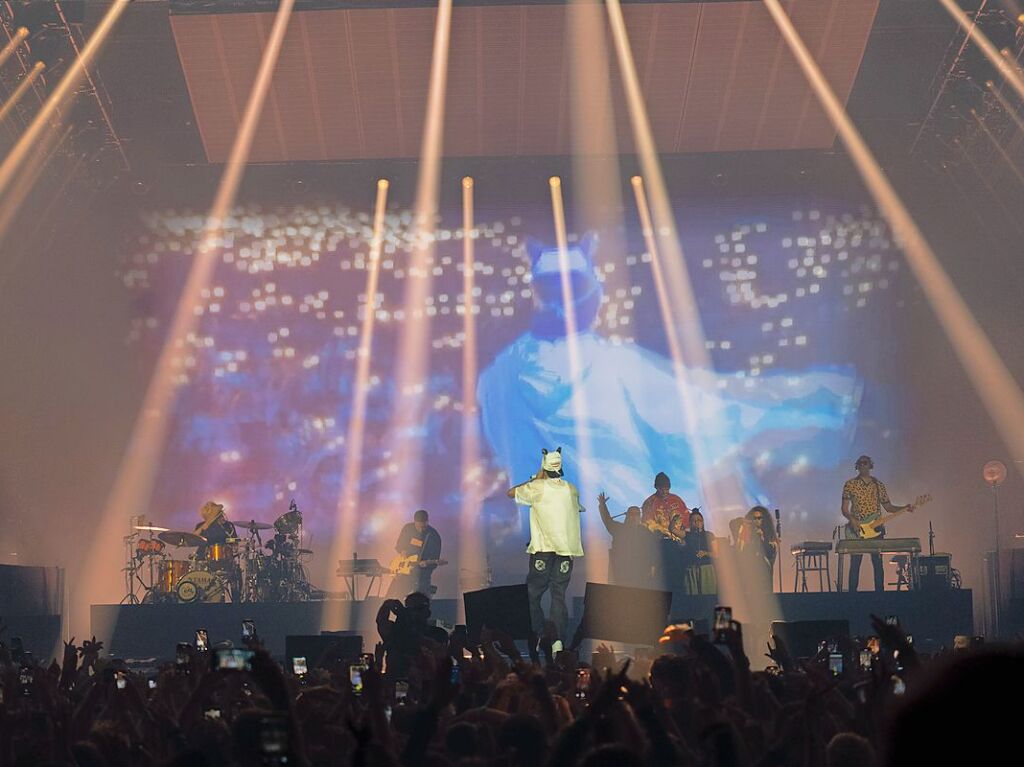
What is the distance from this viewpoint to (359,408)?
18.4 metres

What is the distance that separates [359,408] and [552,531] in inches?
276

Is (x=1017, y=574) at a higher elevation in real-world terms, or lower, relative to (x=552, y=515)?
higher

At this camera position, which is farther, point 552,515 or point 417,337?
point 417,337

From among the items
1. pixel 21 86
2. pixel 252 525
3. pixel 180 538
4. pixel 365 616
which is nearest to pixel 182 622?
pixel 365 616

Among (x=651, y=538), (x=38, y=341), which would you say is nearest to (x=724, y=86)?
(x=651, y=538)

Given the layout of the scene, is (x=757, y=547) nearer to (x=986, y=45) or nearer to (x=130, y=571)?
(x=986, y=45)

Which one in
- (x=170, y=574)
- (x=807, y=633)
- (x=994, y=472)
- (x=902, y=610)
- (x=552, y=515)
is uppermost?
(x=994, y=472)

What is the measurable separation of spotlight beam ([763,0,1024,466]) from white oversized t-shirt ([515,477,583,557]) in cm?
832

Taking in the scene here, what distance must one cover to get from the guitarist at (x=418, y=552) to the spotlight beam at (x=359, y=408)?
2.03 meters

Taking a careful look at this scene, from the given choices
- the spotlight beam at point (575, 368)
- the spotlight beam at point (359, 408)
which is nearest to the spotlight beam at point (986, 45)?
the spotlight beam at point (575, 368)

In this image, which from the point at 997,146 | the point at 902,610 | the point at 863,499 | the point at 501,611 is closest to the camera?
the point at 501,611

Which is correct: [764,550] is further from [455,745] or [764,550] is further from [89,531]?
[455,745]

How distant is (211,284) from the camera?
18.5 meters

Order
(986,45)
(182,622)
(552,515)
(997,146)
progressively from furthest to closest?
1. (997,146)
2. (986,45)
3. (182,622)
4. (552,515)
